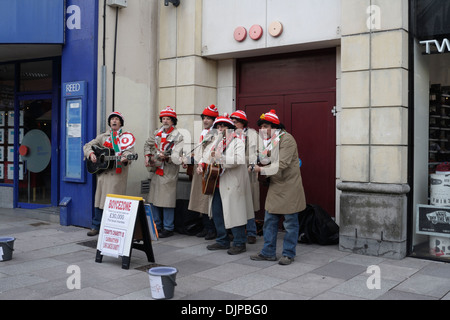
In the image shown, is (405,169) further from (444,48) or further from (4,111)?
(4,111)

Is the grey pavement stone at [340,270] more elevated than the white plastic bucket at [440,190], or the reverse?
the white plastic bucket at [440,190]

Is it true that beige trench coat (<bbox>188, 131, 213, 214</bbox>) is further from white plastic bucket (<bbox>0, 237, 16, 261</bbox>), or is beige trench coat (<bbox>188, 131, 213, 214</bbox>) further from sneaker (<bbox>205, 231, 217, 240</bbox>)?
white plastic bucket (<bbox>0, 237, 16, 261</bbox>)

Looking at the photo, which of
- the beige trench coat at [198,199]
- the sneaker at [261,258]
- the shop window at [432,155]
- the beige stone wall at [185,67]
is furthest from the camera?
the beige stone wall at [185,67]

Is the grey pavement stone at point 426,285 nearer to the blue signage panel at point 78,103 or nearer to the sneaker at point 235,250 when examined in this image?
the sneaker at point 235,250

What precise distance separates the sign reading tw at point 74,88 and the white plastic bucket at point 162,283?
15.8ft

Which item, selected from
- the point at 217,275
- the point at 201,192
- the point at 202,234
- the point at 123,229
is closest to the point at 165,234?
the point at 202,234

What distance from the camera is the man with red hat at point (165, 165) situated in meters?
8.09

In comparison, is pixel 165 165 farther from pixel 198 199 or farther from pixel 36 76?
pixel 36 76

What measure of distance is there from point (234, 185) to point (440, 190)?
2855 millimetres

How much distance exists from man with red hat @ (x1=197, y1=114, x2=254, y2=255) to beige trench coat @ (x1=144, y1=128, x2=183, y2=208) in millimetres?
1239

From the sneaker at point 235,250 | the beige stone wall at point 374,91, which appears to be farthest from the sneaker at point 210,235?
the beige stone wall at point 374,91

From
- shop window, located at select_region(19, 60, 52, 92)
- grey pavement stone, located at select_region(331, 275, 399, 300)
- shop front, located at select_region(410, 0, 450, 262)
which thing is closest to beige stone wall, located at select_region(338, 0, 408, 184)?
shop front, located at select_region(410, 0, 450, 262)

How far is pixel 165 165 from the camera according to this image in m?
8.17

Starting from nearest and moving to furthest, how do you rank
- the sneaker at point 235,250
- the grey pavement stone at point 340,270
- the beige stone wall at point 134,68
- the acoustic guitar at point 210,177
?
the grey pavement stone at point 340,270 → the acoustic guitar at point 210,177 → the sneaker at point 235,250 → the beige stone wall at point 134,68
